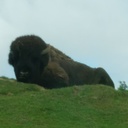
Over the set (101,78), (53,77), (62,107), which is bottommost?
(62,107)

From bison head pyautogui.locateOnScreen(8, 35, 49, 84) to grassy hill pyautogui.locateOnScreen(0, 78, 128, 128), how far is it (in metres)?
1.38

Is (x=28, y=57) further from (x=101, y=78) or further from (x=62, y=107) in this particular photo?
(x=101, y=78)

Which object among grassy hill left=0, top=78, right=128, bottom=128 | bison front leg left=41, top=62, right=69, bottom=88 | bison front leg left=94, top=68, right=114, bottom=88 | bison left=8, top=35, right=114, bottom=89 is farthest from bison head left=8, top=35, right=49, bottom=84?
bison front leg left=94, top=68, right=114, bottom=88

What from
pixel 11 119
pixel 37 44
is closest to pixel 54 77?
pixel 37 44

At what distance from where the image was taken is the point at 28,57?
47.0 feet

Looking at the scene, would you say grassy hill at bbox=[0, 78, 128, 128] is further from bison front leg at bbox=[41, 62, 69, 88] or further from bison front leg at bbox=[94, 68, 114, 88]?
bison front leg at bbox=[94, 68, 114, 88]

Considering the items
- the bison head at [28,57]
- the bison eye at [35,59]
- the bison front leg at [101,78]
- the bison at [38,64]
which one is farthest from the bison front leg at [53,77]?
the bison front leg at [101,78]

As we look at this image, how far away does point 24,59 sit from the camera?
14.2 metres

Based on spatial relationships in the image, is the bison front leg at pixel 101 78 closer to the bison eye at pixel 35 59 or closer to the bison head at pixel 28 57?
the bison head at pixel 28 57

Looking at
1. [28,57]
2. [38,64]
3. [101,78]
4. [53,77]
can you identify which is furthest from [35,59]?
[101,78]

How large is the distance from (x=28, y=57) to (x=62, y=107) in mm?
3422

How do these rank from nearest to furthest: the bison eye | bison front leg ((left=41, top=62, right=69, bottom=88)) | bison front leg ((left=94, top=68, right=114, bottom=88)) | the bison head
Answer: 1. the bison head
2. the bison eye
3. bison front leg ((left=41, top=62, right=69, bottom=88))
4. bison front leg ((left=94, top=68, right=114, bottom=88))

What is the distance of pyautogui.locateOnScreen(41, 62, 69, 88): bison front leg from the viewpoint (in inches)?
588

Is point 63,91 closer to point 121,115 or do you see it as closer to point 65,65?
point 121,115
